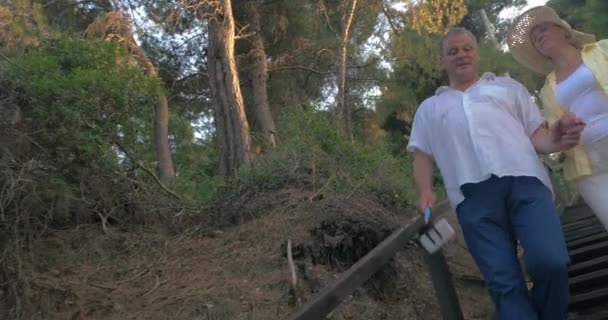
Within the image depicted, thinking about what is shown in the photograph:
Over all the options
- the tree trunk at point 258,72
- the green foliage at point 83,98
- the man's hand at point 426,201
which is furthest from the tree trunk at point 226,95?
the man's hand at point 426,201

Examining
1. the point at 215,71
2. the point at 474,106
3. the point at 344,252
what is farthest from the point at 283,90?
the point at 474,106

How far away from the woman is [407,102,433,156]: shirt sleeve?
0.58 meters

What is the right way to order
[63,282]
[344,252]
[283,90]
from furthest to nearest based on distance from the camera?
[283,90]
[344,252]
[63,282]

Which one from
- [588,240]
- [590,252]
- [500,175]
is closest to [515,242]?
[500,175]

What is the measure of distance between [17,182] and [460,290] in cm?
349

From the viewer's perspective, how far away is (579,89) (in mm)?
3068

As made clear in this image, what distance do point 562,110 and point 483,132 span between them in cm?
44

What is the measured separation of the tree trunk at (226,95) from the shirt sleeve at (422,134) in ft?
18.1

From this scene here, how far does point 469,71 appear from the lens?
127 inches

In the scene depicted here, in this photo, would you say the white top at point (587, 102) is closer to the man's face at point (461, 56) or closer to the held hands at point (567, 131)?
the held hands at point (567, 131)

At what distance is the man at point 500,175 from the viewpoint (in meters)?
2.82

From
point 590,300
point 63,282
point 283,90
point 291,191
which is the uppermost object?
point 283,90

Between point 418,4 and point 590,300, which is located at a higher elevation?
point 418,4

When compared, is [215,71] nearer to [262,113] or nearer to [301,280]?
[262,113]
